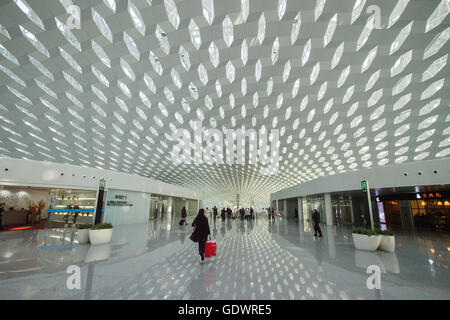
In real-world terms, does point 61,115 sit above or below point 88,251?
above

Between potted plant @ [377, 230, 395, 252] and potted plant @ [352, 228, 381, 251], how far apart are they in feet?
0.63

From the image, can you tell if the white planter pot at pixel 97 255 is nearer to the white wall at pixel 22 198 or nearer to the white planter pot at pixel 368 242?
the white planter pot at pixel 368 242

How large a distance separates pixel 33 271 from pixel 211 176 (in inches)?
1345

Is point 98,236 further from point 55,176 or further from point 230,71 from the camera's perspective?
point 230,71

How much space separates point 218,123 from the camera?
17.0 m

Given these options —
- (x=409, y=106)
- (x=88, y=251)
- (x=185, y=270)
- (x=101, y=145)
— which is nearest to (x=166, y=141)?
(x=101, y=145)

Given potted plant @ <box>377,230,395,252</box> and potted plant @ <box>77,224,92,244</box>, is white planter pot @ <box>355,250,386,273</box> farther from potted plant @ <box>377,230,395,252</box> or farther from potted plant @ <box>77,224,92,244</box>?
potted plant @ <box>77,224,92,244</box>

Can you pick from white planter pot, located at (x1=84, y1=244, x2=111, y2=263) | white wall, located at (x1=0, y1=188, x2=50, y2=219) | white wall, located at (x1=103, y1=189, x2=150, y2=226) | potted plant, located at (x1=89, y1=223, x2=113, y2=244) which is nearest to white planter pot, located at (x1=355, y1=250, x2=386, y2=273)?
white planter pot, located at (x1=84, y1=244, x2=111, y2=263)

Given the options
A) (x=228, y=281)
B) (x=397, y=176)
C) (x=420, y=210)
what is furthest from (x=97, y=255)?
(x=420, y=210)

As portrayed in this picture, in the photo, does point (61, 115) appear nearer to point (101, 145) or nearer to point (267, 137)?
point (101, 145)

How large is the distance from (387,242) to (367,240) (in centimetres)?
75

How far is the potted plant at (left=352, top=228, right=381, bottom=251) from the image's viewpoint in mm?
7938

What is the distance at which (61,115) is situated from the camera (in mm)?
15188

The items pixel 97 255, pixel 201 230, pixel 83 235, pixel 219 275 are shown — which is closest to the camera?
pixel 219 275
